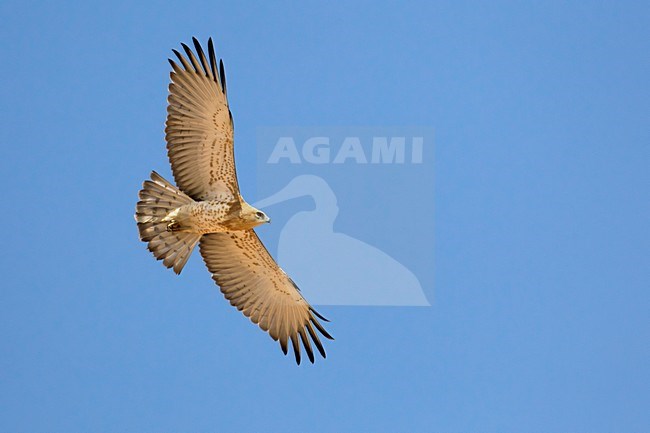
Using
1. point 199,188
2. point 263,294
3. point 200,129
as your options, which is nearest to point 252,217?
point 199,188

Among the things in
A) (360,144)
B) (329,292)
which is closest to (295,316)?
(329,292)

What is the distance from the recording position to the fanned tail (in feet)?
14.6

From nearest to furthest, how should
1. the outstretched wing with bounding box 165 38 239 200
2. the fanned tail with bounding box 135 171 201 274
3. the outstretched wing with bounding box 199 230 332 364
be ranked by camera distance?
the outstretched wing with bounding box 165 38 239 200
the fanned tail with bounding box 135 171 201 274
the outstretched wing with bounding box 199 230 332 364

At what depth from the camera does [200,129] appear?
4.39 meters

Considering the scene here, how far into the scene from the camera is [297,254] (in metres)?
5.39

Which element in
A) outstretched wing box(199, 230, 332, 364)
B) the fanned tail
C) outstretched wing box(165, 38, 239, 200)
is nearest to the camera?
outstretched wing box(165, 38, 239, 200)

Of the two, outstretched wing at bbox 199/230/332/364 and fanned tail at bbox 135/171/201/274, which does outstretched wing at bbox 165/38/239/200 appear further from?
outstretched wing at bbox 199/230/332/364

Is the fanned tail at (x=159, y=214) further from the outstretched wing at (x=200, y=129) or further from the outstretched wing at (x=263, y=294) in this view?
the outstretched wing at (x=263, y=294)

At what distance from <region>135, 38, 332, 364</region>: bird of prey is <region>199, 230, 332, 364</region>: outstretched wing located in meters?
0.01

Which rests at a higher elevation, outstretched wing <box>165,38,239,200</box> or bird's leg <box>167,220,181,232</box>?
outstretched wing <box>165,38,239,200</box>

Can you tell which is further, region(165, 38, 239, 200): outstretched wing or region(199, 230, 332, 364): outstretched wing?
region(199, 230, 332, 364): outstretched wing

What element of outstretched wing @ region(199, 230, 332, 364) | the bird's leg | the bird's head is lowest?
outstretched wing @ region(199, 230, 332, 364)

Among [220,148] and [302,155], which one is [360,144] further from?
[220,148]

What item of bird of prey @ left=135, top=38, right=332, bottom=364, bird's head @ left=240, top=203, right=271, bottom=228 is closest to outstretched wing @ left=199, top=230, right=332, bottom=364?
bird of prey @ left=135, top=38, right=332, bottom=364
